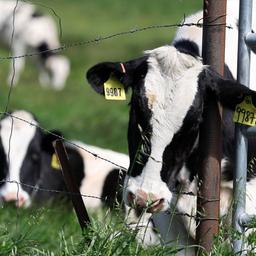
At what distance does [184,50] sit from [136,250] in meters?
1.42

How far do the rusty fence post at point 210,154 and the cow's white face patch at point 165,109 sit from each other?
11.0 inches

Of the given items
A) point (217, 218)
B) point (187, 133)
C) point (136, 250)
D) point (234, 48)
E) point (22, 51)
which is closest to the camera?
point (136, 250)

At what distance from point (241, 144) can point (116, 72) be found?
1007 mm

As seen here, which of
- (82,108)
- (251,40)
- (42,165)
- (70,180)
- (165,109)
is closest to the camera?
(251,40)

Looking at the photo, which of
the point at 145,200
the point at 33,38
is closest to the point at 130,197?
the point at 145,200

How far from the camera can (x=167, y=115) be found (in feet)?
17.5

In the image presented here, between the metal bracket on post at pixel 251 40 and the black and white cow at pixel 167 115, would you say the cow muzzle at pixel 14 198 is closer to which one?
the black and white cow at pixel 167 115

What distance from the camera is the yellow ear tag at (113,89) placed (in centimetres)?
559

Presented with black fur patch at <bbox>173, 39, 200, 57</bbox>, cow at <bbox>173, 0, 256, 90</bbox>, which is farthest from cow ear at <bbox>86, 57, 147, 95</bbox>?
cow at <bbox>173, 0, 256, 90</bbox>

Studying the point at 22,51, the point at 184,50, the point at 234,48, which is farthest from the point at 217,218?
the point at 22,51

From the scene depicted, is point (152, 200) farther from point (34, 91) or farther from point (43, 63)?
point (43, 63)

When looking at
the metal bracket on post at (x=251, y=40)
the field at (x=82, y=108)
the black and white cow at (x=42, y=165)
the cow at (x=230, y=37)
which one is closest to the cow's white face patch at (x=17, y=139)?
the black and white cow at (x=42, y=165)

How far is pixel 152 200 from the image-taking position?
5125 millimetres

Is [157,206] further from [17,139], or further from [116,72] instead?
[17,139]
